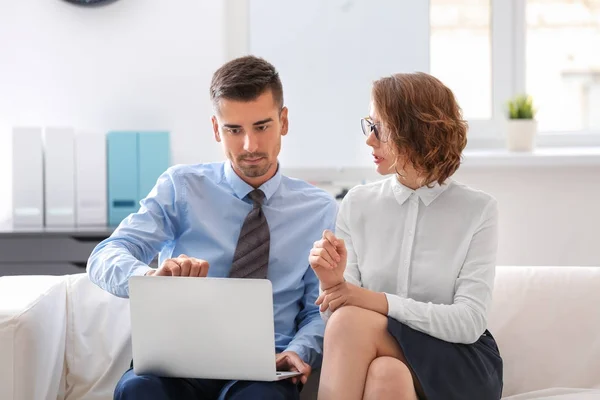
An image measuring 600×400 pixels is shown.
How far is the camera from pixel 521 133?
12.5 feet

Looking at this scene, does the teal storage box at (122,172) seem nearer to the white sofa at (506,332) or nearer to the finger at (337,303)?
the white sofa at (506,332)

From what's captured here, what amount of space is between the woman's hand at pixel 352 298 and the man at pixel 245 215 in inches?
10.3

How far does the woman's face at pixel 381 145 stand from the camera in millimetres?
2035

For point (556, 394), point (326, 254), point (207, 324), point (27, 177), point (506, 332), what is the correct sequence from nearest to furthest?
Answer: 1. point (207, 324)
2. point (326, 254)
3. point (556, 394)
4. point (506, 332)
5. point (27, 177)

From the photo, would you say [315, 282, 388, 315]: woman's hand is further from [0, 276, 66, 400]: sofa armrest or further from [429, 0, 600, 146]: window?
[429, 0, 600, 146]: window

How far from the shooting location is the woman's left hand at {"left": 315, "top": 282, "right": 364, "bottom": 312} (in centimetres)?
186

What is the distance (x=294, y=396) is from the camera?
191 cm

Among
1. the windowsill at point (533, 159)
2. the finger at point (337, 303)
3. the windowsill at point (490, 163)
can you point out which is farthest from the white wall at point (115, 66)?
the finger at point (337, 303)

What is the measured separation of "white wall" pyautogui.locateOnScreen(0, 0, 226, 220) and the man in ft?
4.80

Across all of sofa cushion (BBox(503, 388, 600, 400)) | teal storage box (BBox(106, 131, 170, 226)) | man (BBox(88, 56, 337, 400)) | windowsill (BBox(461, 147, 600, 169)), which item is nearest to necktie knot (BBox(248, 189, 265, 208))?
man (BBox(88, 56, 337, 400))

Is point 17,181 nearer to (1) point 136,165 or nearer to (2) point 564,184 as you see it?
(1) point 136,165

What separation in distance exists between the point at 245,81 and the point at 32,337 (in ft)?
2.63

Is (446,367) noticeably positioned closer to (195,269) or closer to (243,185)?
(195,269)

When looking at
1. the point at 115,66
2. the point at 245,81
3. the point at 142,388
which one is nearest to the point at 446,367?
the point at 142,388
